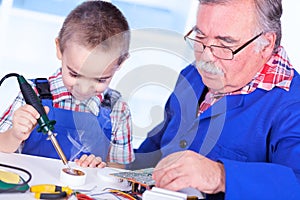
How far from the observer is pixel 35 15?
3762 mm

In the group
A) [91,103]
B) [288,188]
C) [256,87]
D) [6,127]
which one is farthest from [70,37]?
[288,188]

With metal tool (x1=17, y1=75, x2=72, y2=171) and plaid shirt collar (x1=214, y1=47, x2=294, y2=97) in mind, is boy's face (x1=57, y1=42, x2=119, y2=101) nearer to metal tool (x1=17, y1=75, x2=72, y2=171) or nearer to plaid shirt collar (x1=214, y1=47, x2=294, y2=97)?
metal tool (x1=17, y1=75, x2=72, y2=171)

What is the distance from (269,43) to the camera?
129 centimetres

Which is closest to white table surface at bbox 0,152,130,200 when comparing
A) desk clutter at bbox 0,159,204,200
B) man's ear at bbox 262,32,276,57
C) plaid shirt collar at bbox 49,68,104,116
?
desk clutter at bbox 0,159,204,200

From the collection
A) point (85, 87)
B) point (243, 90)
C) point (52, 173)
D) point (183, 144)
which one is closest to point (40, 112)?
point (52, 173)

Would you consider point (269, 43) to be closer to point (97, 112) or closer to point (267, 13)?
point (267, 13)

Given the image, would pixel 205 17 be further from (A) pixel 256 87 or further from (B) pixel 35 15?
(B) pixel 35 15

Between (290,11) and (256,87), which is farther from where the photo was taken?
(290,11)

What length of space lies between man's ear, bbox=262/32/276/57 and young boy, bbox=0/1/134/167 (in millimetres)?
327

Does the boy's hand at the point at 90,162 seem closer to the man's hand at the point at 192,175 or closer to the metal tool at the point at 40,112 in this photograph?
the metal tool at the point at 40,112

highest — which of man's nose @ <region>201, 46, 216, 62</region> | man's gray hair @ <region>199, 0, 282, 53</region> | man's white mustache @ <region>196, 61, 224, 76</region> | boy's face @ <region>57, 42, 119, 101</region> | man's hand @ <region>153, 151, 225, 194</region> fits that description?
man's gray hair @ <region>199, 0, 282, 53</region>

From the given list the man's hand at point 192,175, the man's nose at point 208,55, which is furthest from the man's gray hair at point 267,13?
the man's hand at point 192,175

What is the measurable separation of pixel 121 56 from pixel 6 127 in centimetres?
38

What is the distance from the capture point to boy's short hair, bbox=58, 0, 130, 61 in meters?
1.40
